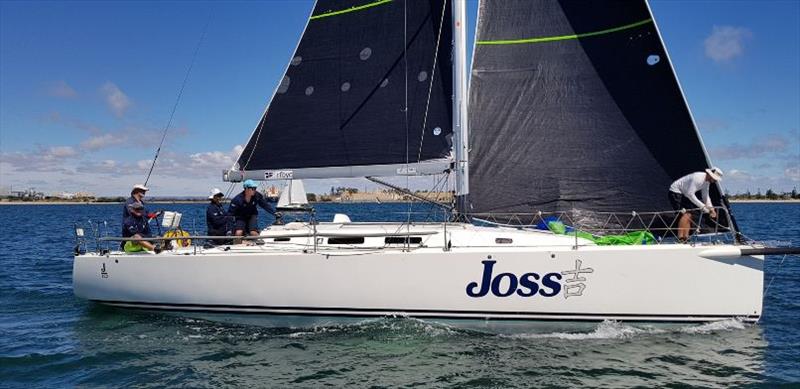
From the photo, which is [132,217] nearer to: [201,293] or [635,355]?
[201,293]

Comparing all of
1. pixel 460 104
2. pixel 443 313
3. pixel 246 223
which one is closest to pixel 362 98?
pixel 460 104

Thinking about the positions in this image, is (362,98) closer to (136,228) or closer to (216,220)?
(216,220)

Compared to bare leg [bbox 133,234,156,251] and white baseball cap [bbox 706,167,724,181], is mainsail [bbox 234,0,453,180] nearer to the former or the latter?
bare leg [bbox 133,234,156,251]

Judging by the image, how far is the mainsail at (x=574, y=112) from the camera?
28.1 ft

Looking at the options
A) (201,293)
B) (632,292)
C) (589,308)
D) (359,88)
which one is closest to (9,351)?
(201,293)

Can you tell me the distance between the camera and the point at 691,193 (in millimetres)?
8078

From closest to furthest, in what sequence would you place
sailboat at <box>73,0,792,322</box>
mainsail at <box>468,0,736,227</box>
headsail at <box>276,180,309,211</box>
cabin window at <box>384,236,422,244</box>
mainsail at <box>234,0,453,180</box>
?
sailboat at <box>73,0,792,322</box>
cabin window at <box>384,236,422,244</box>
mainsail at <box>468,0,736,227</box>
mainsail at <box>234,0,453,180</box>
headsail at <box>276,180,309,211</box>

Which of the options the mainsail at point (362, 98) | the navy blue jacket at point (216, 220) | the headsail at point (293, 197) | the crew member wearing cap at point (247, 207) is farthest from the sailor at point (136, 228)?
the headsail at point (293, 197)

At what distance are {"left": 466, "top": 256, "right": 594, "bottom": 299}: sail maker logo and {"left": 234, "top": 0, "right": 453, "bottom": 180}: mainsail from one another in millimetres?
2344

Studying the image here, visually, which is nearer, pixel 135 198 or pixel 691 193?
pixel 691 193

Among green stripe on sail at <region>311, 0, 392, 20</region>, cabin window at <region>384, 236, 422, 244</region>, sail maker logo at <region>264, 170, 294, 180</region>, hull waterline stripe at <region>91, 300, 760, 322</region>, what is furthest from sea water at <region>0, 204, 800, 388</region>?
green stripe on sail at <region>311, 0, 392, 20</region>

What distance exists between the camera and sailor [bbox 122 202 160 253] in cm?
898

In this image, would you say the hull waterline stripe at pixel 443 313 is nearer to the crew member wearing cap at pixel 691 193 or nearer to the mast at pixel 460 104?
the crew member wearing cap at pixel 691 193

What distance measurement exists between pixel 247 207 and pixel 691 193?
22.8 ft
